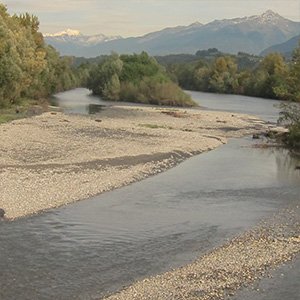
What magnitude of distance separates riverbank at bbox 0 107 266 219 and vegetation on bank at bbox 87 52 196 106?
126 feet

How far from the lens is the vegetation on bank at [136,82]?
108 m

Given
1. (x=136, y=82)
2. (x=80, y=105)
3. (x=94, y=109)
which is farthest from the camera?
(x=136, y=82)

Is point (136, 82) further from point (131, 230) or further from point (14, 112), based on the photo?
point (131, 230)

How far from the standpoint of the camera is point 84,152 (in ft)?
128

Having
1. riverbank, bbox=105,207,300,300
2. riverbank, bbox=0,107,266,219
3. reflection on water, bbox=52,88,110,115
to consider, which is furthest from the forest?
riverbank, bbox=105,207,300,300

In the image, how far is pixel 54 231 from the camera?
2120cm

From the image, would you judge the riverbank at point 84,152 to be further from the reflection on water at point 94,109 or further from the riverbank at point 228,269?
the reflection on water at point 94,109

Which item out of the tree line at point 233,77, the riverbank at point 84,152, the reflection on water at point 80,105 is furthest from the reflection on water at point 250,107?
the reflection on water at point 80,105

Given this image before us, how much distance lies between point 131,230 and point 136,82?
318 feet

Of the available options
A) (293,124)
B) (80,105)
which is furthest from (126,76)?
(293,124)

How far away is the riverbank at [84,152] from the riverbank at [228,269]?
8.91 meters

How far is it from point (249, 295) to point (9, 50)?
55.7 meters

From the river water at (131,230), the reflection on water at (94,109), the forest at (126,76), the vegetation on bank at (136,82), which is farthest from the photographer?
the vegetation on bank at (136,82)

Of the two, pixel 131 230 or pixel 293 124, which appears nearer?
pixel 131 230
